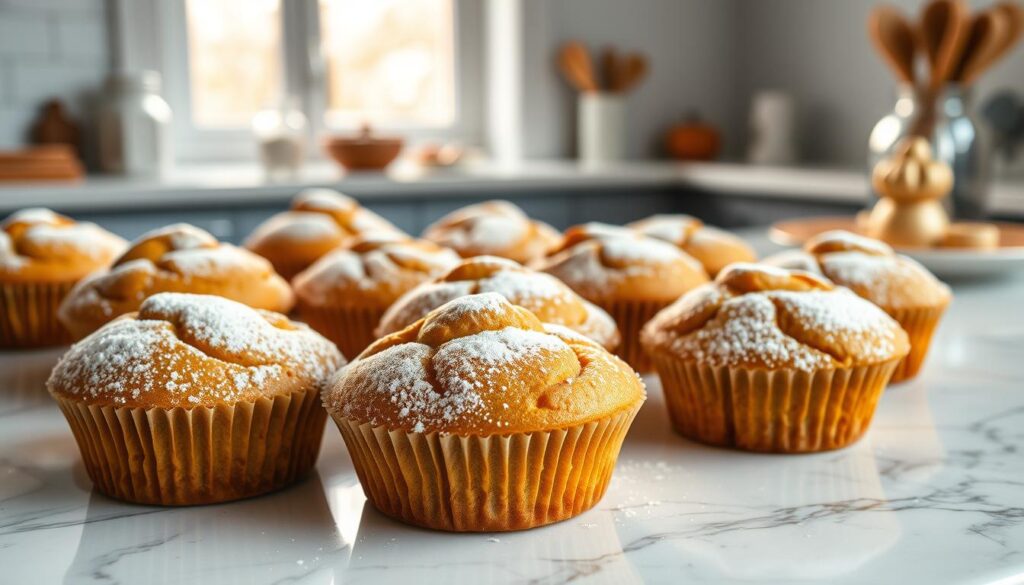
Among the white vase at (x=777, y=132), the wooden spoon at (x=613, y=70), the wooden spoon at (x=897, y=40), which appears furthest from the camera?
the wooden spoon at (x=613, y=70)

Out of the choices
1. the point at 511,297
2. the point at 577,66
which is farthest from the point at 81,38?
the point at 511,297

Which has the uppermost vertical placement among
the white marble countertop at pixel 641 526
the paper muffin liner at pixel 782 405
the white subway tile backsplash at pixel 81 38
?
the white subway tile backsplash at pixel 81 38

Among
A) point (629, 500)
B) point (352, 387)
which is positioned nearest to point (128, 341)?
point (352, 387)

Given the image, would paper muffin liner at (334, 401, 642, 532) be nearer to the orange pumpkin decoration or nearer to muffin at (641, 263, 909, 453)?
muffin at (641, 263, 909, 453)

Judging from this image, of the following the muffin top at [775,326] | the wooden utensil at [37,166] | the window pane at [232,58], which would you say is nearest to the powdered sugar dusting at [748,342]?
the muffin top at [775,326]

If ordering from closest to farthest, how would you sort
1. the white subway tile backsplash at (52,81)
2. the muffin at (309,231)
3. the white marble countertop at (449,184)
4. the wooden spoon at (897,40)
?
1. the muffin at (309,231)
2. the wooden spoon at (897,40)
3. the white marble countertop at (449,184)
4. the white subway tile backsplash at (52,81)

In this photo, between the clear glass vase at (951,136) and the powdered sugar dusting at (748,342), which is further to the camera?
the clear glass vase at (951,136)

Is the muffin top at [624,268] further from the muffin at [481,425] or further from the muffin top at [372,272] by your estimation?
the muffin at [481,425]
